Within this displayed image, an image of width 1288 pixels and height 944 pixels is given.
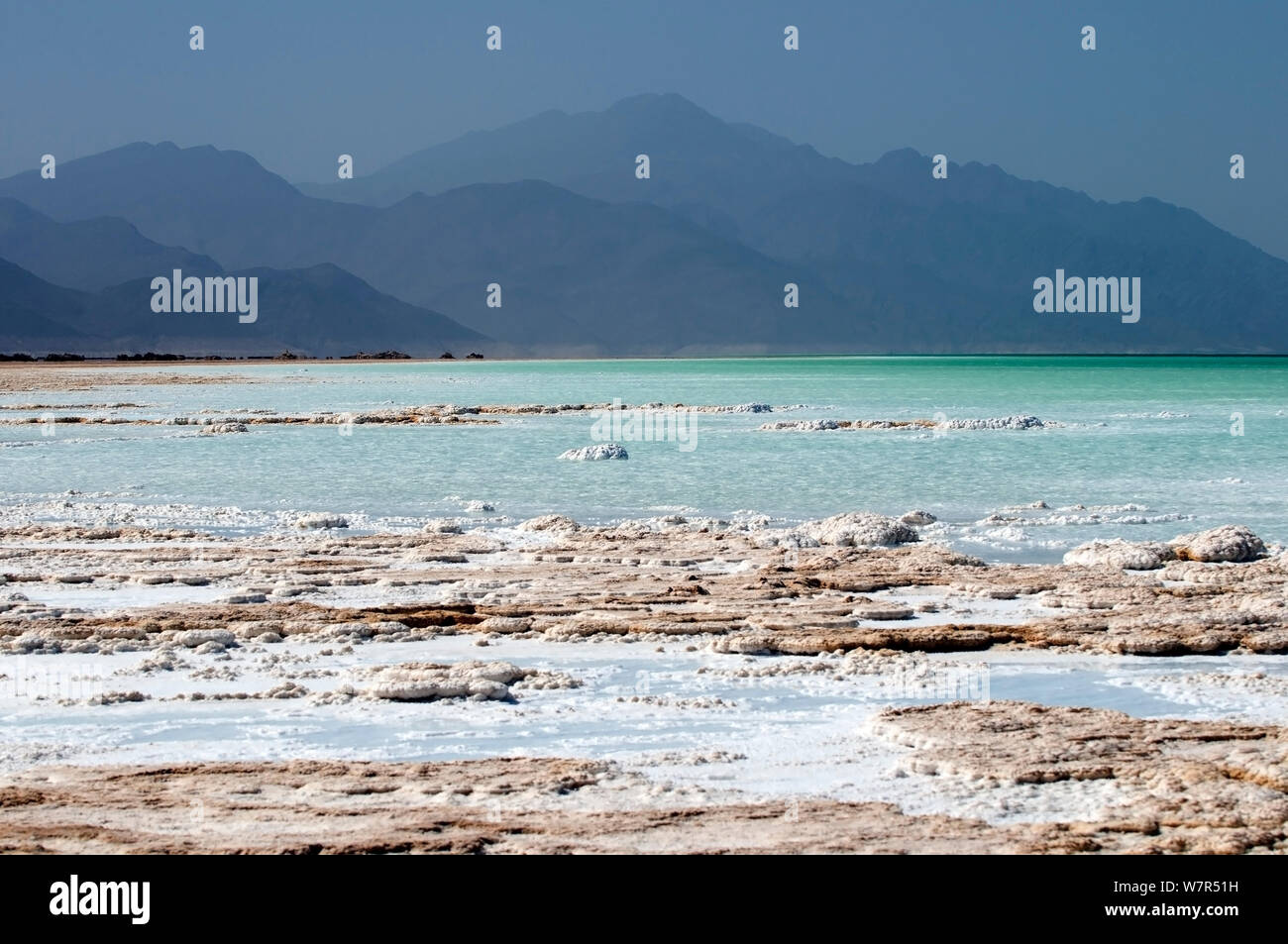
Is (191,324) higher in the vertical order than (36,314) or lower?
lower

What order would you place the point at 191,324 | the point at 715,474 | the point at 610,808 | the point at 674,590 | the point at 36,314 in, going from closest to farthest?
the point at 610,808 < the point at 674,590 < the point at 715,474 < the point at 36,314 < the point at 191,324

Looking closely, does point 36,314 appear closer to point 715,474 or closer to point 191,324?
point 191,324

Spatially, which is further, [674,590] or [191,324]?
[191,324]

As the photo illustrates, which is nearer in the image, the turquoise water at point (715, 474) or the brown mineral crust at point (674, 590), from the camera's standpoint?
the brown mineral crust at point (674, 590)

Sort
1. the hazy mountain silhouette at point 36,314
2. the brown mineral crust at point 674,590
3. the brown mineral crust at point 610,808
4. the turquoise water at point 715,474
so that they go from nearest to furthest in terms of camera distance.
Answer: the brown mineral crust at point 610,808
the brown mineral crust at point 674,590
the turquoise water at point 715,474
the hazy mountain silhouette at point 36,314

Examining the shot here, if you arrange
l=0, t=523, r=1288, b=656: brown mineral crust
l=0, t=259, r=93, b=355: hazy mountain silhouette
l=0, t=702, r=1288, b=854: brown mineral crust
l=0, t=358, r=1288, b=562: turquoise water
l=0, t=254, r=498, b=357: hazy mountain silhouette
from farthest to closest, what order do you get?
l=0, t=254, r=498, b=357: hazy mountain silhouette → l=0, t=259, r=93, b=355: hazy mountain silhouette → l=0, t=358, r=1288, b=562: turquoise water → l=0, t=523, r=1288, b=656: brown mineral crust → l=0, t=702, r=1288, b=854: brown mineral crust

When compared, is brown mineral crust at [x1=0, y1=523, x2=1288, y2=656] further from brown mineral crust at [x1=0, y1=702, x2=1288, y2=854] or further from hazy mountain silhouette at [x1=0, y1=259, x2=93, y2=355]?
hazy mountain silhouette at [x1=0, y1=259, x2=93, y2=355]

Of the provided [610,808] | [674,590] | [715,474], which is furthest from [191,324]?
[610,808]

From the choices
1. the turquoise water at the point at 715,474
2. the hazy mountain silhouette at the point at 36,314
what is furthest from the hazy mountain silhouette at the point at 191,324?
the turquoise water at the point at 715,474

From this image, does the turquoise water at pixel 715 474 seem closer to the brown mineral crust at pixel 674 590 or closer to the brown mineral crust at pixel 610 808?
the brown mineral crust at pixel 674 590

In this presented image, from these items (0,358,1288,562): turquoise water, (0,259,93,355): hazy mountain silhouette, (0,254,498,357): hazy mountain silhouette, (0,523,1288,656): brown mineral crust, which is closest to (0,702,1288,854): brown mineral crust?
(0,523,1288,656): brown mineral crust

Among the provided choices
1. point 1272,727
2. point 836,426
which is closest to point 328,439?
point 836,426

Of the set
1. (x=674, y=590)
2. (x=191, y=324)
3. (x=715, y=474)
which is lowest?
(x=674, y=590)
